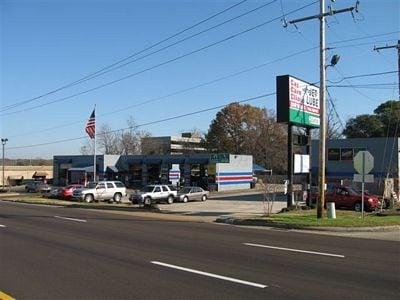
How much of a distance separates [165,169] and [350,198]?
1476 inches

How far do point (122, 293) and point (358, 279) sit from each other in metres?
4.35

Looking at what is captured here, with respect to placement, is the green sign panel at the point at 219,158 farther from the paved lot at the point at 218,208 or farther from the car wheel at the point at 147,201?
the car wheel at the point at 147,201

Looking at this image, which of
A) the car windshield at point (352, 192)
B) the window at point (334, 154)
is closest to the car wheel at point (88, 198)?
the car windshield at point (352, 192)

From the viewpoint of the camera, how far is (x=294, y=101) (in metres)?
31.6

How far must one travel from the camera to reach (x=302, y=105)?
3256cm

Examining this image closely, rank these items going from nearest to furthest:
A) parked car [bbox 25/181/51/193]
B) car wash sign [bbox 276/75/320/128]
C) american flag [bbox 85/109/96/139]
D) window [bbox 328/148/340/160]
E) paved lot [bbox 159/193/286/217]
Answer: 1. car wash sign [bbox 276/75/320/128]
2. paved lot [bbox 159/193/286/217]
3. american flag [bbox 85/109/96/139]
4. window [bbox 328/148/340/160]
5. parked car [bbox 25/181/51/193]

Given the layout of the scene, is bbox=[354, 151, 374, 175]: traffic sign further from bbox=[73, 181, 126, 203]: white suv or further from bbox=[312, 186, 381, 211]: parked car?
bbox=[73, 181, 126, 203]: white suv

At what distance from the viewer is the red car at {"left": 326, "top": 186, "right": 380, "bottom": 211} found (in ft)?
118

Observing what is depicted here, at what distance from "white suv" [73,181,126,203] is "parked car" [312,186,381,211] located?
58.9 ft

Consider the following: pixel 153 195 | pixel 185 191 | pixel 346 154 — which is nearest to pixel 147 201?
pixel 153 195

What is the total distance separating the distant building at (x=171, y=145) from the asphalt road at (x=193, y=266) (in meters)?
107

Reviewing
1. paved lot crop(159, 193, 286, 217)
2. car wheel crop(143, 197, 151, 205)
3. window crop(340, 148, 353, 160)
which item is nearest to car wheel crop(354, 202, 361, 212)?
paved lot crop(159, 193, 286, 217)

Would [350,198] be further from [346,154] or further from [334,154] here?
[334,154]

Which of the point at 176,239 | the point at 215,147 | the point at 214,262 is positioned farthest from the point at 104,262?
the point at 215,147
